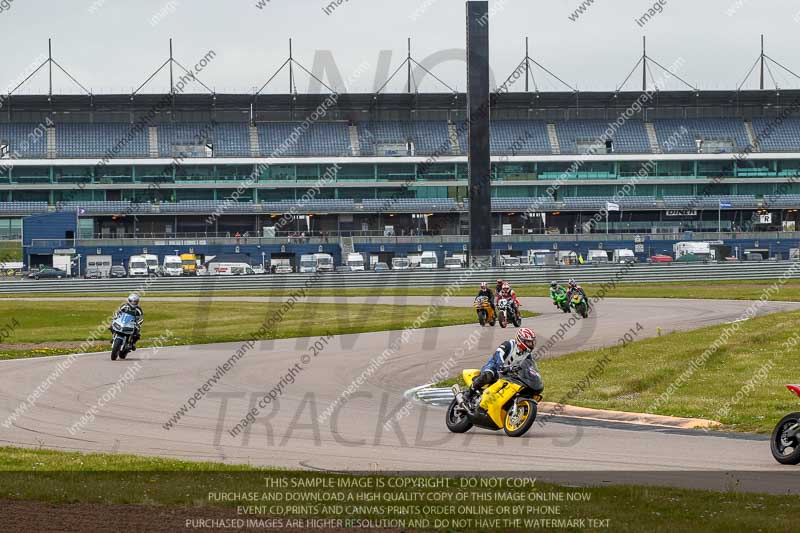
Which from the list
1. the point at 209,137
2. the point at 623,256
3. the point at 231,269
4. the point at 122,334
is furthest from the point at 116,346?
the point at 209,137

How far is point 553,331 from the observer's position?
35.8m

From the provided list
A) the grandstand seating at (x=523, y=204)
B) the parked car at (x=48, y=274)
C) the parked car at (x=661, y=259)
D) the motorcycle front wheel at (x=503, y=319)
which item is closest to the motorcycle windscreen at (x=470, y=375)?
the motorcycle front wheel at (x=503, y=319)

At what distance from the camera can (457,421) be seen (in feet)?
53.8

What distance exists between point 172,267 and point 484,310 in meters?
47.9

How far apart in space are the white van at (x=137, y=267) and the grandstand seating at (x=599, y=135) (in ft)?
136

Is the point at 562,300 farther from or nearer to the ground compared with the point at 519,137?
nearer to the ground

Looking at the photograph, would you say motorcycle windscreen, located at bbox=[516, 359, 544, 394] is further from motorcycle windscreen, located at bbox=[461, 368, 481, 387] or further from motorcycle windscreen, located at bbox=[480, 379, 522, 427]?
motorcycle windscreen, located at bbox=[461, 368, 481, 387]

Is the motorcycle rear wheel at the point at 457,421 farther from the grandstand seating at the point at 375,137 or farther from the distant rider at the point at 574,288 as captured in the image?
Result: the grandstand seating at the point at 375,137

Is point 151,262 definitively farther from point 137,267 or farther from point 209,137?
point 209,137

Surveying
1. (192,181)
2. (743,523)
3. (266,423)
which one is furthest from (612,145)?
(743,523)

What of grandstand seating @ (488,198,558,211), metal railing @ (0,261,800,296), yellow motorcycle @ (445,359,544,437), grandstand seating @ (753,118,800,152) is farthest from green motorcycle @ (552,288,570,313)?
grandstand seating @ (753,118,800,152)

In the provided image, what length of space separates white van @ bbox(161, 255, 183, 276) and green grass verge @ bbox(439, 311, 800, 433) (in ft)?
186

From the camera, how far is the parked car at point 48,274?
79312 millimetres

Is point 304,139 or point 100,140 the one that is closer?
point 100,140
